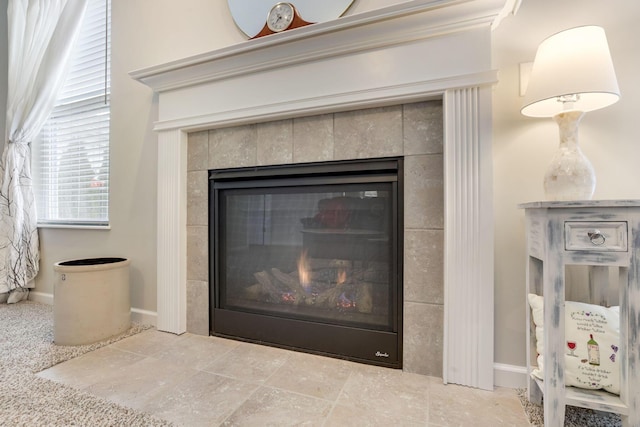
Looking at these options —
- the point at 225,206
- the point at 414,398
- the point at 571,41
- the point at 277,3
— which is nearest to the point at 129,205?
the point at 225,206

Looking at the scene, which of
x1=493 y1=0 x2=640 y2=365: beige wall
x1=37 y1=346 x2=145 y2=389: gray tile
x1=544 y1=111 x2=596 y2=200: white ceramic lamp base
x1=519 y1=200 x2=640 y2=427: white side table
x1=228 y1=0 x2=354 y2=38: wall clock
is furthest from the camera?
x1=228 y1=0 x2=354 y2=38: wall clock

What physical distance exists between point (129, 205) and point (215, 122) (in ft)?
3.16

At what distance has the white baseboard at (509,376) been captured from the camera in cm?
127

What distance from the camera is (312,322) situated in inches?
63.1

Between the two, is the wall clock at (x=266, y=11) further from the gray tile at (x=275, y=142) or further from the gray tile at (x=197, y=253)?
the gray tile at (x=197, y=253)

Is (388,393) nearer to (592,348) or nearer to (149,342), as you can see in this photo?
(592,348)

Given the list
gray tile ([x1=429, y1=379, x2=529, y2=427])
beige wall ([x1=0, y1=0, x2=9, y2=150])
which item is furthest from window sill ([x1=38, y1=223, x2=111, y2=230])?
gray tile ([x1=429, y1=379, x2=529, y2=427])

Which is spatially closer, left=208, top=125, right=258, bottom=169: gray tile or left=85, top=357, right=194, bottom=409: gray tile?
left=85, top=357, right=194, bottom=409: gray tile

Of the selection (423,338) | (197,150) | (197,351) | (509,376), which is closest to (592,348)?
(509,376)

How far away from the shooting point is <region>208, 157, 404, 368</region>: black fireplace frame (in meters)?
1.44

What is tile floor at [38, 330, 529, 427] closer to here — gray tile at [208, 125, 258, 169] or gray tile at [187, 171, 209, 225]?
gray tile at [187, 171, 209, 225]

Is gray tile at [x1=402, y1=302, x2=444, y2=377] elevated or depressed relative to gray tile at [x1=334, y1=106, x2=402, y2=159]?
depressed

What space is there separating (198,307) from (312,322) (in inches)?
29.6

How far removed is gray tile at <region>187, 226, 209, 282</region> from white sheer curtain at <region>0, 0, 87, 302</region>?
1633 mm
